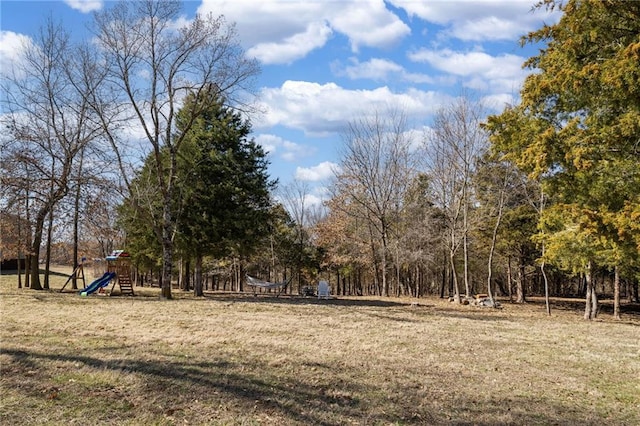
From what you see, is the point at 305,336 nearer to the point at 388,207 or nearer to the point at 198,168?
the point at 198,168

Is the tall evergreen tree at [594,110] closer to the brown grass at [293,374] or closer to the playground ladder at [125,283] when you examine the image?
the brown grass at [293,374]

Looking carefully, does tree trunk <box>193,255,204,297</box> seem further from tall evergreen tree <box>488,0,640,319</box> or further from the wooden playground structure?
tall evergreen tree <box>488,0,640,319</box>

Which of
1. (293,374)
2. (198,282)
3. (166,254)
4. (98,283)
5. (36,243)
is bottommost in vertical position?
(293,374)

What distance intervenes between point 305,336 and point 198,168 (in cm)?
1384

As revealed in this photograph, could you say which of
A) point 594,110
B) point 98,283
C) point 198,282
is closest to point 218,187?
point 198,282

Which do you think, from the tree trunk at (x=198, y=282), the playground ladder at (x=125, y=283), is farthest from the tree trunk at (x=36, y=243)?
the tree trunk at (x=198, y=282)

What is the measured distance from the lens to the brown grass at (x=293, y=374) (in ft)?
16.4

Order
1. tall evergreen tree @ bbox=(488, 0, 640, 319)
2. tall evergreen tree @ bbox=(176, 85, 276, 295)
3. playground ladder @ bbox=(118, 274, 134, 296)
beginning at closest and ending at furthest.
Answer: tall evergreen tree @ bbox=(488, 0, 640, 319)
playground ladder @ bbox=(118, 274, 134, 296)
tall evergreen tree @ bbox=(176, 85, 276, 295)

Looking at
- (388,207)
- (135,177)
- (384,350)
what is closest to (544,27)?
(384,350)

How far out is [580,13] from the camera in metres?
9.02

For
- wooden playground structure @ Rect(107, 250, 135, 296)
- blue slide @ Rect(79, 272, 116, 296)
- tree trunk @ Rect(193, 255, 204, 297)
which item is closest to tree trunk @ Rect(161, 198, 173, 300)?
blue slide @ Rect(79, 272, 116, 296)

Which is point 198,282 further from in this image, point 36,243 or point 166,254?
point 36,243

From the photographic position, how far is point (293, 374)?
653cm

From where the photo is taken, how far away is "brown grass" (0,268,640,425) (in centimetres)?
501
